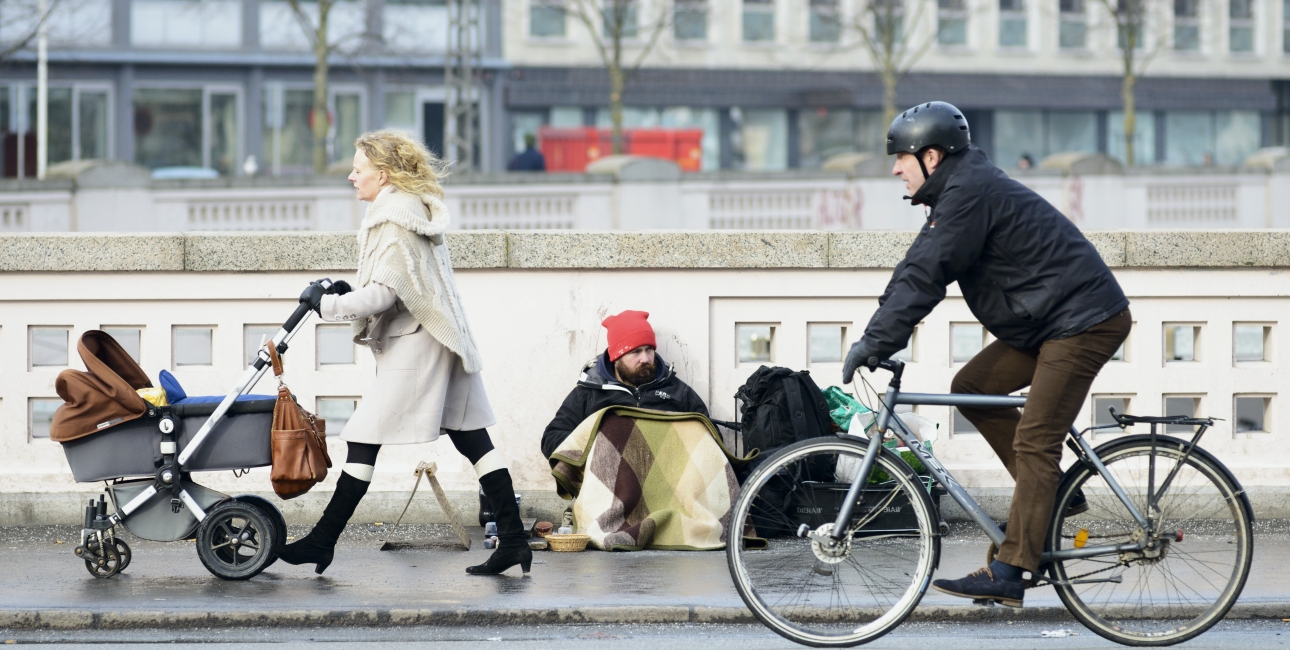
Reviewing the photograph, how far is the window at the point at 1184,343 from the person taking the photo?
7.37m

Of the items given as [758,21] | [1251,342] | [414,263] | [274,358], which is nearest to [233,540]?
[274,358]

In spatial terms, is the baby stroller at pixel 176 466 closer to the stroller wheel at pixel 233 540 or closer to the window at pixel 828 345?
the stroller wheel at pixel 233 540


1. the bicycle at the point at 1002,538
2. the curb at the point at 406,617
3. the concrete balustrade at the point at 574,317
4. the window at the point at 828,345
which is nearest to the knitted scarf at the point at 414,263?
the curb at the point at 406,617

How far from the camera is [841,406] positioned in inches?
280

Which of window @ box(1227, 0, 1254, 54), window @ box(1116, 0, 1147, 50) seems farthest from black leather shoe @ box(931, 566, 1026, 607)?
window @ box(1227, 0, 1254, 54)

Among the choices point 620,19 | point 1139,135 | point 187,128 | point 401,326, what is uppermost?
point 620,19

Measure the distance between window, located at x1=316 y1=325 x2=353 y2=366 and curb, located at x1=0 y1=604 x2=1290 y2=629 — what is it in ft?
6.98

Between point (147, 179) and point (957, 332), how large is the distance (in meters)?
14.8

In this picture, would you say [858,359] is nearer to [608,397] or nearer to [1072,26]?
[608,397]

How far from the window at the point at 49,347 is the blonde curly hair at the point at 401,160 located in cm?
219

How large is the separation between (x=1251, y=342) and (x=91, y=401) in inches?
205

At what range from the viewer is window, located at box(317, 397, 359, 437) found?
7379 mm

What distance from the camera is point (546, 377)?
7.21m

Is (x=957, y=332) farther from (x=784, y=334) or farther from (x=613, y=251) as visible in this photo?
A: (x=613, y=251)
